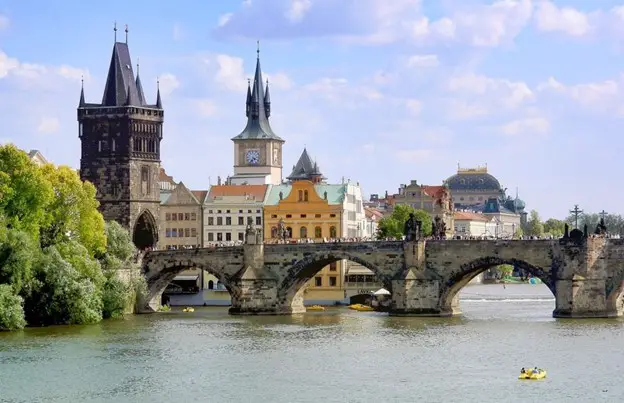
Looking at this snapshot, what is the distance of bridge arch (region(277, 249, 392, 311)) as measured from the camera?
129 m

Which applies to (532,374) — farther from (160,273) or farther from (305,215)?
(305,215)

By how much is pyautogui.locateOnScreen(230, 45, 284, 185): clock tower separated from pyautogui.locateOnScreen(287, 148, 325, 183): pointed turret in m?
3.18

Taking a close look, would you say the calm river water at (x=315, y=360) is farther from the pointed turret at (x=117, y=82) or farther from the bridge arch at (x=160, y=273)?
the pointed turret at (x=117, y=82)

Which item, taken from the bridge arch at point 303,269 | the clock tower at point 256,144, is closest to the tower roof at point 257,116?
the clock tower at point 256,144

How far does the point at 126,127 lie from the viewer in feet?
482

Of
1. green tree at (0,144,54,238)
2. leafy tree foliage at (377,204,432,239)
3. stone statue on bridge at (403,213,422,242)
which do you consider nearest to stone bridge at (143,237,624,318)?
stone statue on bridge at (403,213,422,242)

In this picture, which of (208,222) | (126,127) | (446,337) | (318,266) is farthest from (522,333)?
(208,222)

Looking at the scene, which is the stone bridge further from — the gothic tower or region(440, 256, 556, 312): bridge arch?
the gothic tower

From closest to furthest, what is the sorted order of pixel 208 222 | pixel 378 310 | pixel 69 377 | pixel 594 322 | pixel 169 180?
1. pixel 69 377
2. pixel 594 322
3. pixel 378 310
4. pixel 208 222
5. pixel 169 180

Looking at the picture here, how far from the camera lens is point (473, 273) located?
12650cm

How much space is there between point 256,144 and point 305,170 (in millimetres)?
6651

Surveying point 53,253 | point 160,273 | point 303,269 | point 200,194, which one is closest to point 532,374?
point 53,253

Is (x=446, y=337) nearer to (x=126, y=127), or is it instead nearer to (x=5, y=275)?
(x=5, y=275)

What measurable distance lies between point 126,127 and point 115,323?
3123 cm
